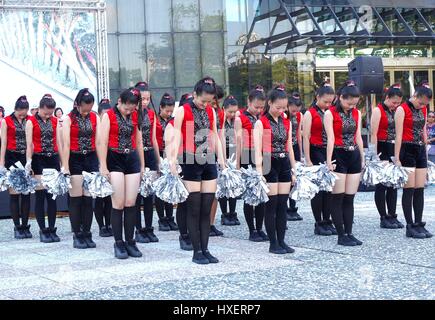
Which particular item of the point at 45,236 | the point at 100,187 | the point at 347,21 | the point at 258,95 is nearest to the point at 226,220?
the point at 258,95

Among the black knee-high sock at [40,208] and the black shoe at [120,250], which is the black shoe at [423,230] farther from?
the black knee-high sock at [40,208]

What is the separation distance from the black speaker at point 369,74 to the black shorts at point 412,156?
589 centimetres

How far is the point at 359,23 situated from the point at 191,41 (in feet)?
17.6

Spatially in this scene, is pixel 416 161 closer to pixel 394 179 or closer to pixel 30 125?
pixel 394 179

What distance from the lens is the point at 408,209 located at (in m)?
8.97

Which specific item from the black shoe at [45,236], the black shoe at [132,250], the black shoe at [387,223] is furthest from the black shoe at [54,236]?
the black shoe at [387,223]

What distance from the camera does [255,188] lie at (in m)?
7.80

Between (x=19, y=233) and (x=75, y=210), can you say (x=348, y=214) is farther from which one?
(x=19, y=233)

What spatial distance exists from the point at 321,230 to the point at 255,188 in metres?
1.98

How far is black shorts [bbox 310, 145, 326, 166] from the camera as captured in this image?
31.1 feet

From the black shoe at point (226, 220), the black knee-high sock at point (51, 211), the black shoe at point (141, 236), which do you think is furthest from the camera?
the black shoe at point (226, 220)

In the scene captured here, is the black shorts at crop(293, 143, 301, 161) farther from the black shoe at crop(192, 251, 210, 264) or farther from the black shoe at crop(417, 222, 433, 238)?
the black shoe at crop(192, 251, 210, 264)

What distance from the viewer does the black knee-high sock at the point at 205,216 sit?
7.43m

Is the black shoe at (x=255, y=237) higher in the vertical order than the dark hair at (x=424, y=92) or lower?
lower
